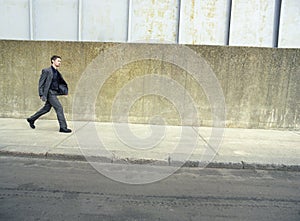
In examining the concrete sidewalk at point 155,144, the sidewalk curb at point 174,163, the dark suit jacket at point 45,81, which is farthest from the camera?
the dark suit jacket at point 45,81

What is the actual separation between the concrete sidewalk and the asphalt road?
36 centimetres

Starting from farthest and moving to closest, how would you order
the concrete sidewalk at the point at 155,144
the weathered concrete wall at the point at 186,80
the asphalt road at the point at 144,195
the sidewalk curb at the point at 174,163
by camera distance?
the weathered concrete wall at the point at 186,80
the concrete sidewalk at the point at 155,144
the sidewalk curb at the point at 174,163
the asphalt road at the point at 144,195

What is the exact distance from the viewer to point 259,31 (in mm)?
9445

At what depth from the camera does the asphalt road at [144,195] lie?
9.36 feet

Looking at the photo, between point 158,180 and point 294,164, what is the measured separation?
Answer: 2529 mm

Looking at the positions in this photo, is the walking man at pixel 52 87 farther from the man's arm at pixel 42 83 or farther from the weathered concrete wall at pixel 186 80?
the weathered concrete wall at pixel 186 80

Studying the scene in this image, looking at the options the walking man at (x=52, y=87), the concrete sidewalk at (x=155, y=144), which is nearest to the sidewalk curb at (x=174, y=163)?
the concrete sidewalk at (x=155, y=144)

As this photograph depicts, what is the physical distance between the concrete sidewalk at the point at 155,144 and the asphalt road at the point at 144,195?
0.36 metres

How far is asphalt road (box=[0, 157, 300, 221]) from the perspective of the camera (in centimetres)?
285

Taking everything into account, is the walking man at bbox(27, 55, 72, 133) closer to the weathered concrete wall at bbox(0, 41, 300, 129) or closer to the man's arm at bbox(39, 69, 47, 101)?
the man's arm at bbox(39, 69, 47, 101)

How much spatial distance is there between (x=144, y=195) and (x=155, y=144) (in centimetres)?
236

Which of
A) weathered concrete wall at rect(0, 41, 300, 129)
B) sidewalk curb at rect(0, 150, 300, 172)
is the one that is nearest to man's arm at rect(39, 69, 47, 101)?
sidewalk curb at rect(0, 150, 300, 172)

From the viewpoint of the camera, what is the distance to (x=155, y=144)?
566 centimetres

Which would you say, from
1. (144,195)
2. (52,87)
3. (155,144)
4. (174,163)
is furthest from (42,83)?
(144,195)
